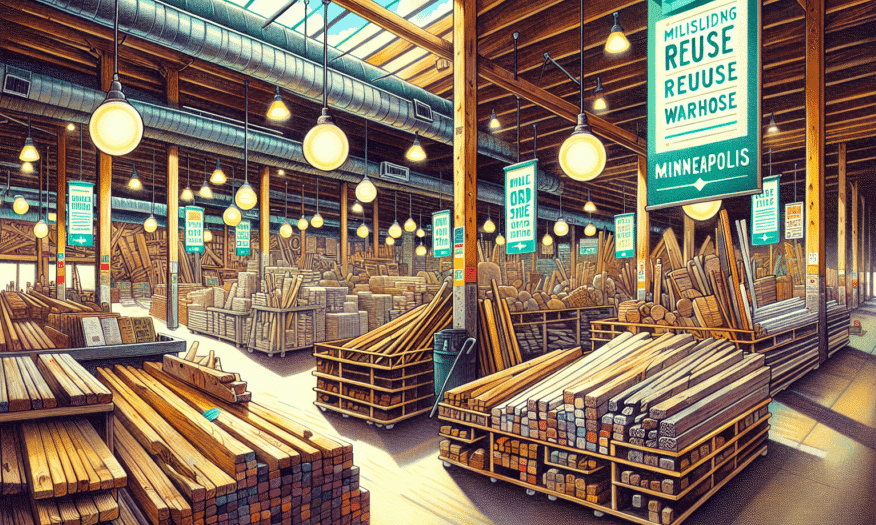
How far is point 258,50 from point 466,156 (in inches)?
114

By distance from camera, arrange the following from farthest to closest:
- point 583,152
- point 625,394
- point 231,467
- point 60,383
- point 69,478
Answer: point 583,152 → point 625,394 → point 60,383 → point 231,467 → point 69,478

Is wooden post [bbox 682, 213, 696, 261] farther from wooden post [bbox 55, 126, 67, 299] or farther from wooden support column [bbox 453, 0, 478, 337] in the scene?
wooden post [bbox 55, 126, 67, 299]

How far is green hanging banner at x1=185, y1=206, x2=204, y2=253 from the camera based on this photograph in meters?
12.0

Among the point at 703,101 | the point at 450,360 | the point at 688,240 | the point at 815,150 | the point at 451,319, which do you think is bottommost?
the point at 450,360

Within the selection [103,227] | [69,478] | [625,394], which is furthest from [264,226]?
[69,478]

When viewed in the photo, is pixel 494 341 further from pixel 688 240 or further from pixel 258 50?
pixel 688 240

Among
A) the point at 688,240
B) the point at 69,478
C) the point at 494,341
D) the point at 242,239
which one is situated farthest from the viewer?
the point at 242,239

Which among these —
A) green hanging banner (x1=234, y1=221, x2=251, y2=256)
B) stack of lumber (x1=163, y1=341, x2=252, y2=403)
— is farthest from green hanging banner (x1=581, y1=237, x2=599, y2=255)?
stack of lumber (x1=163, y1=341, x2=252, y2=403)

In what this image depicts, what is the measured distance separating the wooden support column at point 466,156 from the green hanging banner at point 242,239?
11.0 meters

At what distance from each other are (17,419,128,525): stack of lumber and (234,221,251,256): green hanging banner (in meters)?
13.5

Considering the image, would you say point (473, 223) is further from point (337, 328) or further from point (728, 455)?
point (337, 328)

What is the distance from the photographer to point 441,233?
977cm

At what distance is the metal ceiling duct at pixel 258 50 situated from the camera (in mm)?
5078

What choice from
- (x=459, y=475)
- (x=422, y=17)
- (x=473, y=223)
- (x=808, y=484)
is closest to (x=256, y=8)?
(x=422, y=17)
